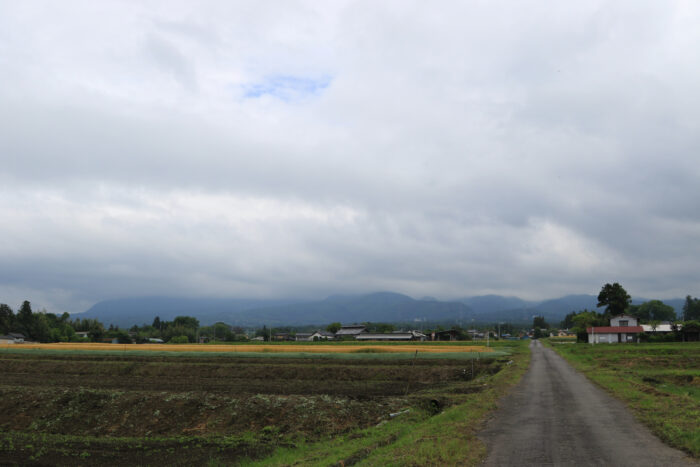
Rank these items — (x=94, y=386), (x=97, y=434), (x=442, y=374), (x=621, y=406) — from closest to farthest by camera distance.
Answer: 1. (x=621, y=406)
2. (x=97, y=434)
3. (x=94, y=386)
4. (x=442, y=374)

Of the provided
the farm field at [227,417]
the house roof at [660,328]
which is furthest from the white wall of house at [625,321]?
the farm field at [227,417]

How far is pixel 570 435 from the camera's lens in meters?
15.0

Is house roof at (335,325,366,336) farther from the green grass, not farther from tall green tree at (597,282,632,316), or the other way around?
the green grass

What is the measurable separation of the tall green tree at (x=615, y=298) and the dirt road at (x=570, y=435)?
10837 cm

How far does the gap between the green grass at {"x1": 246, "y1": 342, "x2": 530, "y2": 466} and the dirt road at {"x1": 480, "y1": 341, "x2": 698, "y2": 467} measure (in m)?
0.68

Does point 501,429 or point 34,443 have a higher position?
point 501,429

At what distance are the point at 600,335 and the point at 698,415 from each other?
8494 cm

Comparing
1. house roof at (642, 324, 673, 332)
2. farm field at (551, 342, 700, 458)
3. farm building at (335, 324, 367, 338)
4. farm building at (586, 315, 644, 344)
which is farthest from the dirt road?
farm building at (335, 324, 367, 338)

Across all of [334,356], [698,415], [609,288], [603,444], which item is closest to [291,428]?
[603,444]

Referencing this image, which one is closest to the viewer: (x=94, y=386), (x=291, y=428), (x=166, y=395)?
(x=291, y=428)

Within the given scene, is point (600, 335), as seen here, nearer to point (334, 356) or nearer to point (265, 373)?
point (334, 356)

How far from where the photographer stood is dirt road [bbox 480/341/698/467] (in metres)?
12.3

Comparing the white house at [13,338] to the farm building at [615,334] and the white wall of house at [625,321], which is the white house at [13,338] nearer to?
the farm building at [615,334]

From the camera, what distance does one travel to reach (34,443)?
21406 millimetres
